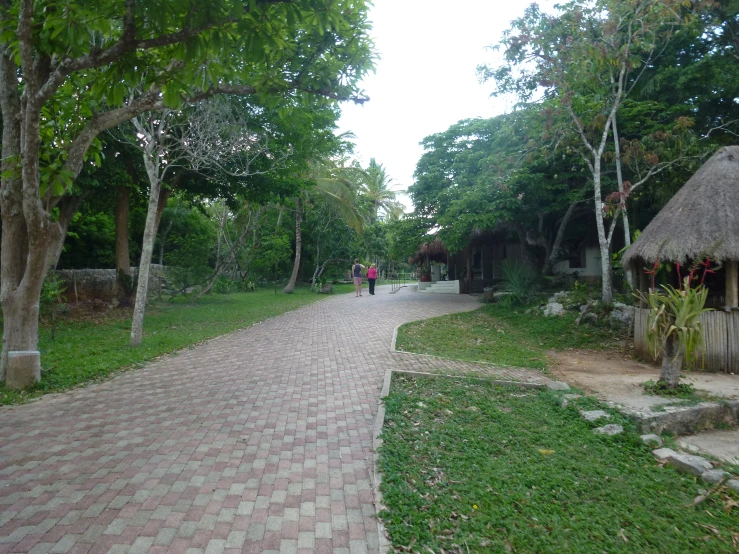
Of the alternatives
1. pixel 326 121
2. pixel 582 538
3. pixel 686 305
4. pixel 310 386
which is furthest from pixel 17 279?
pixel 326 121

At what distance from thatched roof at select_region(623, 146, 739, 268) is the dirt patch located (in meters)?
2.15

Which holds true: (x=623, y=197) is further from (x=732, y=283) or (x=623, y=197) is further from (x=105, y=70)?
(x=105, y=70)

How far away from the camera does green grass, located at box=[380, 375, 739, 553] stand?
3.04m

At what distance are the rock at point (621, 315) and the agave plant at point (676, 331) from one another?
485cm

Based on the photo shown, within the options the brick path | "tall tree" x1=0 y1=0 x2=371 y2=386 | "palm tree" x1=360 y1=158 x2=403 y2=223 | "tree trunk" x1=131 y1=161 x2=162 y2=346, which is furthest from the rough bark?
"palm tree" x1=360 y1=158 x2=403 y2=223

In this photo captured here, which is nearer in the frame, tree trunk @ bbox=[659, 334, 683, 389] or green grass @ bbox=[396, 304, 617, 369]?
tree trunk @ bbox=[659, 334, 683, 389]

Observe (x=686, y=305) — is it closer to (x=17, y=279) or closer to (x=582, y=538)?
(x=582, y=538)

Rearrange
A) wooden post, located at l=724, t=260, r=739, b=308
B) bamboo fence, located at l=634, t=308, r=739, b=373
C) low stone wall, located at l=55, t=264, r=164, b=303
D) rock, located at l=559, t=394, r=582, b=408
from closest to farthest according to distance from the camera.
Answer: rock, located at l=559, t=394, r=582, b=408 < bamboo fence, located at l=634, t=308, r=739, b=373 < wooden post, located at l=724, t=260, r=739, b=308 < low stone wall, located at l=55, t=264, r=164, b=303

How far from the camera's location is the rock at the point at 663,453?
169 inches

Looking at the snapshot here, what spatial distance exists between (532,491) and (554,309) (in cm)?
1059

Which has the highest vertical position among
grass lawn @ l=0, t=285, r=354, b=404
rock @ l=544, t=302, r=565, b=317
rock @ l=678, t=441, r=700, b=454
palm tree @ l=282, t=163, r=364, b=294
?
palm tree @ l=282, t=163, r=364, b=294

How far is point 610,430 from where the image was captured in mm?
4914

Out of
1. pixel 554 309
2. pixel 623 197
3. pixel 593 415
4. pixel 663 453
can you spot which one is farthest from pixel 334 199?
pixel 663 453

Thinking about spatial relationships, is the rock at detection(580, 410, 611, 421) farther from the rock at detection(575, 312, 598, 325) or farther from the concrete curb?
the rock at detection(575, 312, 598, 325)
